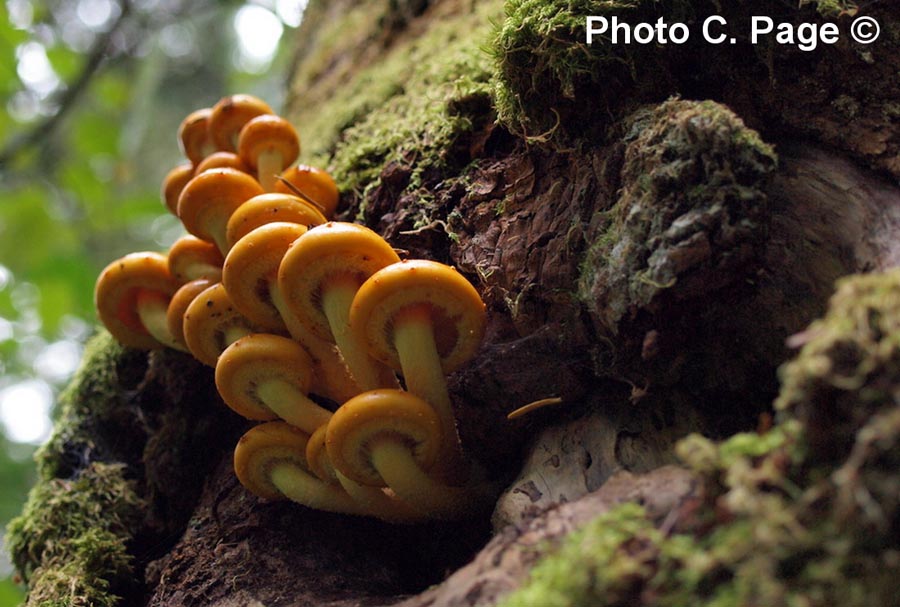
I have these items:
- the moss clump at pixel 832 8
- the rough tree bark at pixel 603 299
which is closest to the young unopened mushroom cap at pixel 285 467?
the rough tree bark at pixel 603 299

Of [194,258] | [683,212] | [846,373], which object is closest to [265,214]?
[194,258]

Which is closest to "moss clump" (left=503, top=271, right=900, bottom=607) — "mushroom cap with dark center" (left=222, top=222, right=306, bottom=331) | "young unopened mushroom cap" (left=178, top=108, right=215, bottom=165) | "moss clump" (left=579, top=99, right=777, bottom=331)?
"moss clump" (left=579, top=99, right=777, bottom=331)

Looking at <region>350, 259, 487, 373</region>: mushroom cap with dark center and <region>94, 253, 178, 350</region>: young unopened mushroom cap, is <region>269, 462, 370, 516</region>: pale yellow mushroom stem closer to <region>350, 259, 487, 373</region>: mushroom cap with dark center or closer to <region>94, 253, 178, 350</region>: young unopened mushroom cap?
<region>350, 259, 487, 373</region>: mushroom cap with dark center

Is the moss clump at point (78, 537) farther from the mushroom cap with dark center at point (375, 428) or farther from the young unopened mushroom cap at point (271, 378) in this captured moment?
the mushroom cap with dark center at point (375, 428)

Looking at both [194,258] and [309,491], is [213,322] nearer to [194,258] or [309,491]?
[194,258]

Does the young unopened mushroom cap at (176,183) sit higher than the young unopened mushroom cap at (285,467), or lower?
higher
